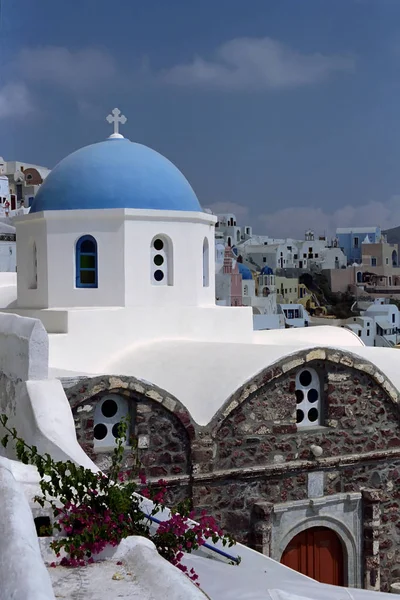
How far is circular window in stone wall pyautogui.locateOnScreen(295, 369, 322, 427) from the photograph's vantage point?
790 centimetres

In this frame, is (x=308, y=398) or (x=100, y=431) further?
(x=308, y=398)

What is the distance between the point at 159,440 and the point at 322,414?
1746 millimetres

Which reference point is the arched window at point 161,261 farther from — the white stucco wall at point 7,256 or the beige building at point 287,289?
the beige building at point 287,289

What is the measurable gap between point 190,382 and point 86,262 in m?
2.50

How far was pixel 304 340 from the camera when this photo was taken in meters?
10.7

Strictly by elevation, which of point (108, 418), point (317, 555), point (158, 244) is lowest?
point (317, 555)

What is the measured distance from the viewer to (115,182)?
9.52 m

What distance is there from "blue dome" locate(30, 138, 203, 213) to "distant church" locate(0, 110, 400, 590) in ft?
0.05

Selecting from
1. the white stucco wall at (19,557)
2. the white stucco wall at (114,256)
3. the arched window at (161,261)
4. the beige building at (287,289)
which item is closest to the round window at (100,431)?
the white stucco wall at (114,256)

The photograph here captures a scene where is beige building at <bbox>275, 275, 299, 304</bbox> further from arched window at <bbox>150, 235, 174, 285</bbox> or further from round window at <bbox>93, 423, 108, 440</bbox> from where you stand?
round window at <bbox>93, 423, 108, 440</bbox>

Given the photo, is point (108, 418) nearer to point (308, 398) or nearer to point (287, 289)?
point (308, 398)

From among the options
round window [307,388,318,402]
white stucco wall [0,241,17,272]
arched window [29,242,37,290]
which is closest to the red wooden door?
round window [307,388,318,402]

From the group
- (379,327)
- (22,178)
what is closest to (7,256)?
(379,327)

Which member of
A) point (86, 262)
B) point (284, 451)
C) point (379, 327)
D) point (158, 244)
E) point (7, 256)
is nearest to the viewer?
point (284, 451)
